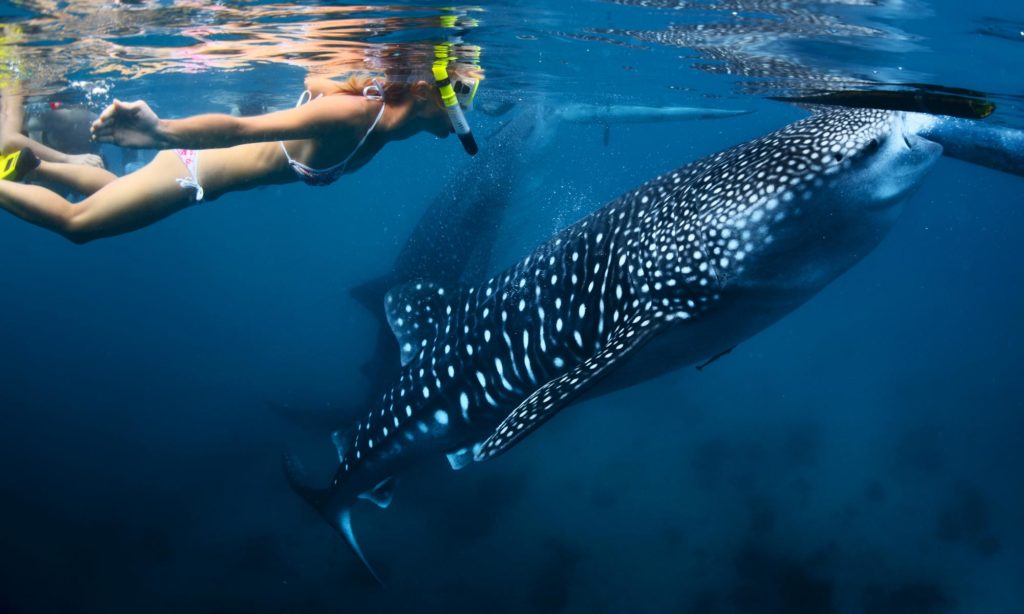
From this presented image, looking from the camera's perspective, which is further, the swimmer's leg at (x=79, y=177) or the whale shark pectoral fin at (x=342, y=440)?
the whale shark pectoral fin at (x=342, y=440)

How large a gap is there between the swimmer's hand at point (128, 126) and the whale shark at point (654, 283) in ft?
8.29

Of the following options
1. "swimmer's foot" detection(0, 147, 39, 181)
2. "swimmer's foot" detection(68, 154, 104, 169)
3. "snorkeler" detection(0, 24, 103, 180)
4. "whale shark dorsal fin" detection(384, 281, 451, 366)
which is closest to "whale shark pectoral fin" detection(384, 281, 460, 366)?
"whale shark dorsal fin" detection(384, 281, 451, 366)

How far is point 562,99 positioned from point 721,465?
9180mm

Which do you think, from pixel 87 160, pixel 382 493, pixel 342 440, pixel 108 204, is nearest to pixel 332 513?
pixel 382 493

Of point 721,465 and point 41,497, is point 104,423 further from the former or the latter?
point 721,465

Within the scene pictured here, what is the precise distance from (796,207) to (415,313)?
11.5 feet

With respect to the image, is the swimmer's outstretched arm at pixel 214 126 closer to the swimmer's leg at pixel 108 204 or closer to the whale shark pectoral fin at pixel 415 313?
the swimmer's leg at pixel 108 204

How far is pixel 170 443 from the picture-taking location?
1181 cm

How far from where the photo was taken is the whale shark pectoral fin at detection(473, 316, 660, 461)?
3383 millimetres

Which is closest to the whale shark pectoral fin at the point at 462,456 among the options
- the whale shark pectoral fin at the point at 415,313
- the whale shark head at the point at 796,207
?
the whale shark pectoral fin at the point at 415,313

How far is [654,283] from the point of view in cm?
402

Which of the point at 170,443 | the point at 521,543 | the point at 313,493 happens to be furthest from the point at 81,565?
the point at 521,543

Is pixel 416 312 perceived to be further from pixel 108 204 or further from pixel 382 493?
pixel 108 204

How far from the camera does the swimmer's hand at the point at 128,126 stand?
3768 mm
